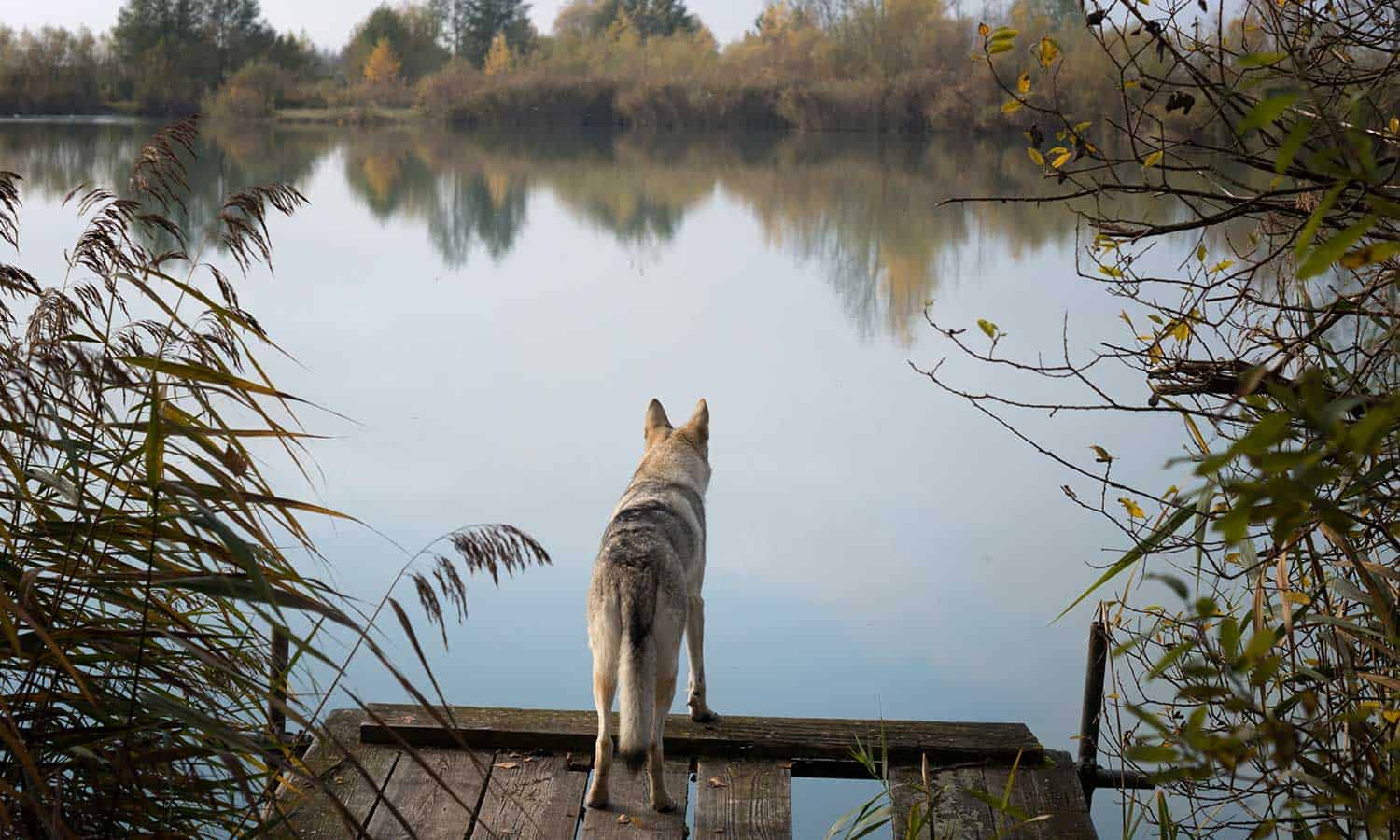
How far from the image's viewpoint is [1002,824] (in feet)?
12.2

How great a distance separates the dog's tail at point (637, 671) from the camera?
3513mm

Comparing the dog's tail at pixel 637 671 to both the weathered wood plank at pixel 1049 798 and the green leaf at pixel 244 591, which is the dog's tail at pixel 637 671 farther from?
the green leaf at pixel 244 591

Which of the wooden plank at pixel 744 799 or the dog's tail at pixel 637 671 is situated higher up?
the dog's tail at pixel 637 671

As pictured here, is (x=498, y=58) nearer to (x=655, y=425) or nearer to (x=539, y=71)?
(x=539, y=71)

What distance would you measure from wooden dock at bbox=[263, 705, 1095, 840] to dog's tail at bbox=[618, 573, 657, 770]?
0.38 m

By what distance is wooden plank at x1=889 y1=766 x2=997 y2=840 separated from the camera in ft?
12.4

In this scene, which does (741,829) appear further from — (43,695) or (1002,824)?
(43,695)

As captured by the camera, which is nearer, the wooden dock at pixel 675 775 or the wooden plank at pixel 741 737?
the wooden dock at pixel 675 775

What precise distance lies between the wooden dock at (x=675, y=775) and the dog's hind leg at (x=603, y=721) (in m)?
0.05

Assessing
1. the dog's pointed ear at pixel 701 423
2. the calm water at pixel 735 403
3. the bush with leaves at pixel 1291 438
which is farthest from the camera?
the calm water at pixel 735 403

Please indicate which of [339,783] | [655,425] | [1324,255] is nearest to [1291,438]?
[1324,255]

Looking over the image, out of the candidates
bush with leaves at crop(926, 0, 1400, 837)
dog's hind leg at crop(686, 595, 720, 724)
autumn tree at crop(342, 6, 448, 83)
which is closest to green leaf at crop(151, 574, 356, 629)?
bush with leaves at crop(926, 0, 1400, 837)

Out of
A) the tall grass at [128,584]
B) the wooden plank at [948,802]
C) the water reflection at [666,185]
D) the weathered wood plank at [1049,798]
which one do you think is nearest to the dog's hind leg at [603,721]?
the wooden plank at [948,802]

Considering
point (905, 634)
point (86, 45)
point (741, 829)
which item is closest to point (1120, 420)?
point (905, 634)
